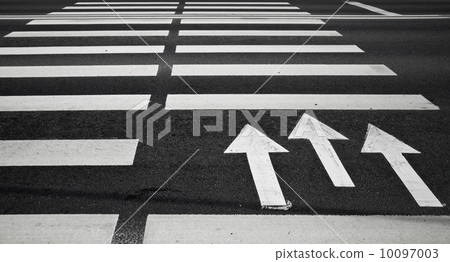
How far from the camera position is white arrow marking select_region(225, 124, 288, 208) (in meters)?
4.28

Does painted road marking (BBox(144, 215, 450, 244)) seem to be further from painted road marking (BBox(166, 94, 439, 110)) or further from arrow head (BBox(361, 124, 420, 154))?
painted road marking (BBox(166, 94, 439, 110))

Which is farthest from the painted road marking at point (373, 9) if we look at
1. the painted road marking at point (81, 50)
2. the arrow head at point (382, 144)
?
the arrow head at point (382, 144)

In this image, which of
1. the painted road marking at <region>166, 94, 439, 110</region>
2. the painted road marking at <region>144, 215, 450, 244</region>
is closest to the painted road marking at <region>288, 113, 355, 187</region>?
the painted road marking at <region>166, 94, 439, 110</region>

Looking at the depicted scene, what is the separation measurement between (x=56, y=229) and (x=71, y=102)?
3037 millimetres

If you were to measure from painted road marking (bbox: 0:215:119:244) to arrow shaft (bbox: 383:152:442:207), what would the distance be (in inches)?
101

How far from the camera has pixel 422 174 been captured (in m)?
4.71

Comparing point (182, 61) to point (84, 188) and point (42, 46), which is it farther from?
point (84, 188)

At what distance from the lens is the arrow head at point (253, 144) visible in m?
5.20

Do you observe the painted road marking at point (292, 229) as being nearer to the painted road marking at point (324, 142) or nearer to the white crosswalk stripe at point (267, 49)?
the painted road marking at point (324, 142)

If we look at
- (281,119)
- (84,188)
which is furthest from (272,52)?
(84,188)

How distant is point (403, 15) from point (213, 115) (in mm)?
8188

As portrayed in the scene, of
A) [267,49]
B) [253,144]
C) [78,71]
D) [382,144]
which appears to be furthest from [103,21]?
[382,144]

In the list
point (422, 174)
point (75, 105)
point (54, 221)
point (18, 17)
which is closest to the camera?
point (54, 221)

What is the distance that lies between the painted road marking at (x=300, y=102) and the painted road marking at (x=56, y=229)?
104 inches
